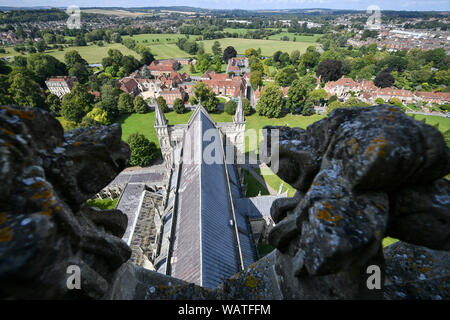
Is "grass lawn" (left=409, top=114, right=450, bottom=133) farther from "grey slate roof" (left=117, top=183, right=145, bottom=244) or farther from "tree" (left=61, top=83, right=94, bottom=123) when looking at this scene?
"tree" (left=61, top=83, right=94, bottom=123)

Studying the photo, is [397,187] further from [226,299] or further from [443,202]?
[226,299]

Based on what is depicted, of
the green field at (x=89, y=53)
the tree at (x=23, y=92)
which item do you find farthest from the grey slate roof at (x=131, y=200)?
the green field at (x=89, y=53)

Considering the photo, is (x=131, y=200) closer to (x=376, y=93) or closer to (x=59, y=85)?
(x=59, y=85)

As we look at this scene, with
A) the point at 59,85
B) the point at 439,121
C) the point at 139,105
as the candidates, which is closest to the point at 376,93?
the point at 439,121

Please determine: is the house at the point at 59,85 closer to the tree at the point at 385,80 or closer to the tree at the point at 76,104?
the tree at the point at 76,104

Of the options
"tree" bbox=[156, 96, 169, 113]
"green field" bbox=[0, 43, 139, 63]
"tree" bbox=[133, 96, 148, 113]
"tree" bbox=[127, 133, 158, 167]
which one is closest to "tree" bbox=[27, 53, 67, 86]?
"green field" bbox=[0, 43, 139, 63]
